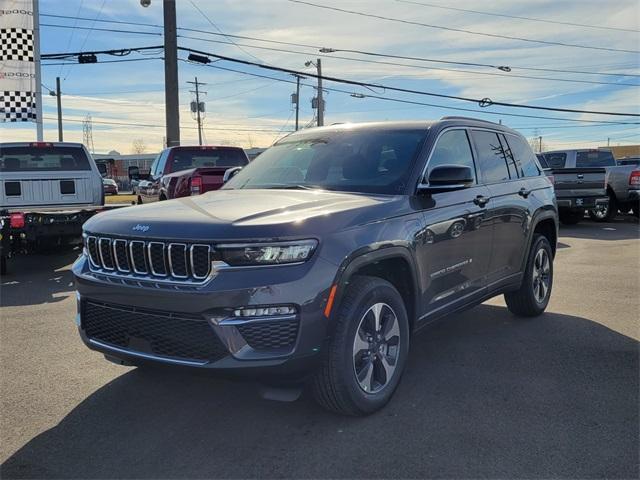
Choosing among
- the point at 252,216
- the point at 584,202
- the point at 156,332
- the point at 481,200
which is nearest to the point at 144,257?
the point at 156,332

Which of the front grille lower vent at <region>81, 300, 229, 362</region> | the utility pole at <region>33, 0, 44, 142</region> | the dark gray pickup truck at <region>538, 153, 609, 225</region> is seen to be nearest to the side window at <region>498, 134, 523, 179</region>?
the front grille lower vent at <region>81, 300, 229, 362</region>

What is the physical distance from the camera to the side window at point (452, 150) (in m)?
4.36

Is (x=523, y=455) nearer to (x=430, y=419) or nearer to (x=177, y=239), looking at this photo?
(x=430, y=419)

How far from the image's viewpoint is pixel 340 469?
9.73 ft

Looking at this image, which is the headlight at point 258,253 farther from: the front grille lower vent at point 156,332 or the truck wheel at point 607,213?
the truck wheel at point 607,213

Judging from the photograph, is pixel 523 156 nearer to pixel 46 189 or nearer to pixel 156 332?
pixel 156 332

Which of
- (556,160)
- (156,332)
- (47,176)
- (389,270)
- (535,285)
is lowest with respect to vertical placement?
(535,285)

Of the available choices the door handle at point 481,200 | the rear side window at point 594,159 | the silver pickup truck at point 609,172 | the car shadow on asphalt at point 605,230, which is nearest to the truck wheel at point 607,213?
the silver pickup truck at point 609,172

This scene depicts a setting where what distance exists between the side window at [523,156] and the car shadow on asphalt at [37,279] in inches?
214

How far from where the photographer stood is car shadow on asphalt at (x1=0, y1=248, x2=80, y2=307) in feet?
23.3

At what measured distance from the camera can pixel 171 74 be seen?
18.0m

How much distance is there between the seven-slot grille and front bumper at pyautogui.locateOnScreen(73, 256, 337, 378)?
0.09 metres

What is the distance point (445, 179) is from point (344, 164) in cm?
84

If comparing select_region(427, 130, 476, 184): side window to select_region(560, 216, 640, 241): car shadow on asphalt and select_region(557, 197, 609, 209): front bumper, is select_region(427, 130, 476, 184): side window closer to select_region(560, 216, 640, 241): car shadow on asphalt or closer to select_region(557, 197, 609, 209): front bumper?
select_region(560, 216, 640, 241): car shadow on asphalt
